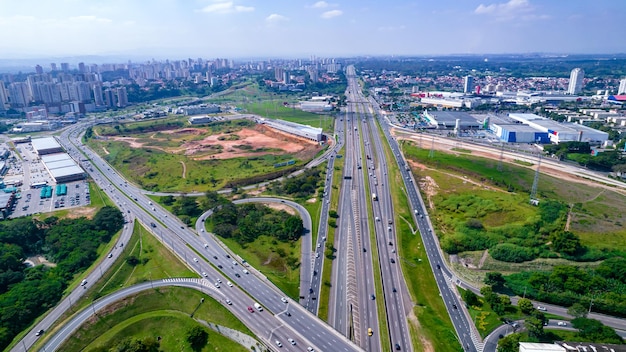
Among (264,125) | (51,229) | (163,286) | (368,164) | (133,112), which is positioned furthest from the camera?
(133,112)

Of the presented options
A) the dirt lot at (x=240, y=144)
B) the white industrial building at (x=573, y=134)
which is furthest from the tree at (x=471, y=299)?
the white industrial building at (x=573, y=134)

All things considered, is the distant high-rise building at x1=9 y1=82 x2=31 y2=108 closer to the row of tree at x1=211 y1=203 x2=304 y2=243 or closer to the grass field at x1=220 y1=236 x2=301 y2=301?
the row of tree at x1=211 y1=203 x2=304 y2=243

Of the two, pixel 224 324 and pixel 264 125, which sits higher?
pixel 264 125

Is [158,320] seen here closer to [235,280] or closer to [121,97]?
[235,280]

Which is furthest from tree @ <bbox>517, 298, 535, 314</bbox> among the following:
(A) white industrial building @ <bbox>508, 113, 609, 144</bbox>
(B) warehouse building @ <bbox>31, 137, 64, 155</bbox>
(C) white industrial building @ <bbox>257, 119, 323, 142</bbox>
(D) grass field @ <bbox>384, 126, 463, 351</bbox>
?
(B) warehouse building @ <bbox>31, 137, 64, 155</bbox>

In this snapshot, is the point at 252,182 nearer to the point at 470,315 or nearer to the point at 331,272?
the point at 331,272

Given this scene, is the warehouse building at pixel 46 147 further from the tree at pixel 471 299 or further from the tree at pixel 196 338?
the tree at pixel 471 299

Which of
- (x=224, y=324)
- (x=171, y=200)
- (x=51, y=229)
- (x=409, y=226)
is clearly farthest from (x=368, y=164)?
(x=51, y=229)
